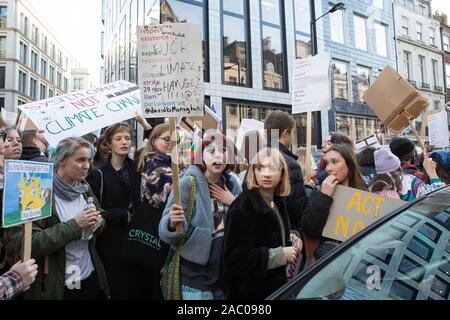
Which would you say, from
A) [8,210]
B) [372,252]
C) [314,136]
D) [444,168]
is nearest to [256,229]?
→ [372,252]

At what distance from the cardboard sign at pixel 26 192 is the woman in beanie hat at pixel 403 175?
2657 mm

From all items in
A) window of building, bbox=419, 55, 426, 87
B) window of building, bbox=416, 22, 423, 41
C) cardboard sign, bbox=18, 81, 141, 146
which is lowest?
cardboard sign, bbox=18, 81, 141, 146

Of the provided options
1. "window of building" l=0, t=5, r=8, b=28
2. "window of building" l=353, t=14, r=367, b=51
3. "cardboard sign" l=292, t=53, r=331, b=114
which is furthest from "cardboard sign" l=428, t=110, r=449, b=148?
"window of building" l=0, t=5, r=8, b=28

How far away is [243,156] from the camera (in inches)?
136

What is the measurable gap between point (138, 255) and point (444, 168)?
11.5 feet

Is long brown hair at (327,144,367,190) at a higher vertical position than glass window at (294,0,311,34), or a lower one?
lower

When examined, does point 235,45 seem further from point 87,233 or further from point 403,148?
point 87,233

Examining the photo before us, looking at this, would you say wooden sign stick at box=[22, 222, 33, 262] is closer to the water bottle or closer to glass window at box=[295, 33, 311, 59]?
the water bottle

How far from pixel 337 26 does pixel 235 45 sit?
8134 mm

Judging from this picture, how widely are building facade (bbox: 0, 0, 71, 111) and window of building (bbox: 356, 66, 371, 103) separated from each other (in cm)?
4030

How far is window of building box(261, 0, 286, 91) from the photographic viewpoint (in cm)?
1744

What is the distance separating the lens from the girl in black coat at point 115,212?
3.26m

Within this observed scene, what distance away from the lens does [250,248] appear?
2.28 m

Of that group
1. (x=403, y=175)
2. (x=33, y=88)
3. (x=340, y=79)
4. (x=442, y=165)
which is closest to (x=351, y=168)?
(x=403, y=175)
